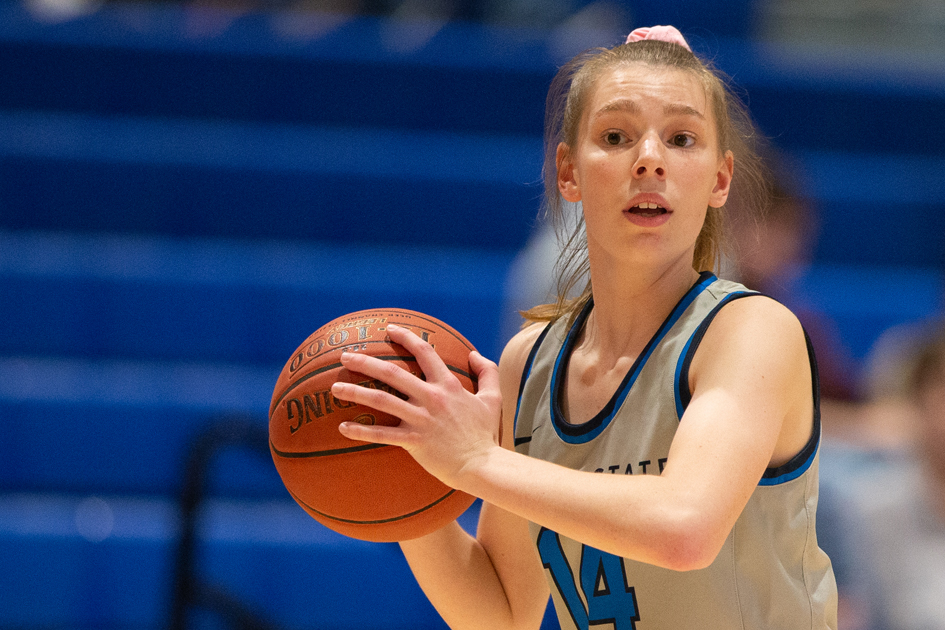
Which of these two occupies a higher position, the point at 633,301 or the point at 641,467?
the point at 633,301

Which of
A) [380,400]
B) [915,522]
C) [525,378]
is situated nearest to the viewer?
[380,400]

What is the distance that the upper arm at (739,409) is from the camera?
4.59 ft

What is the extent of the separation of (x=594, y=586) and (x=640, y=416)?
0.29 meters

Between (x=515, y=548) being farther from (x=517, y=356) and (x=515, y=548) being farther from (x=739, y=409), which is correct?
(x=739, y=409)

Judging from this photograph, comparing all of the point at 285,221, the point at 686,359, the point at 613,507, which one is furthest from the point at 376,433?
the point at 285,221

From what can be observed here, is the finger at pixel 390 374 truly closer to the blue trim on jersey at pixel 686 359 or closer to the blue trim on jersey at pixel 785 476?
the blue trim on jersey at pixel 686 359

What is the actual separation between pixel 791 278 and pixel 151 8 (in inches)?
164

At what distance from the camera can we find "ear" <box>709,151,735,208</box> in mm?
1810

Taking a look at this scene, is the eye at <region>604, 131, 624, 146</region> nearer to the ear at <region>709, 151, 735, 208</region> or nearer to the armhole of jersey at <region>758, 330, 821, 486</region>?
the ear at <region>709, 151, 735, 208</region>

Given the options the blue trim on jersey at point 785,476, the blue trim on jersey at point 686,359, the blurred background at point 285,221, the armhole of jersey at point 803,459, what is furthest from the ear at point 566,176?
the blurred background at point 285,221

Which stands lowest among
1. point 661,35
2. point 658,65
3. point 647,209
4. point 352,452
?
point 352,452

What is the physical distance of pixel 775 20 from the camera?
6594 millimetres

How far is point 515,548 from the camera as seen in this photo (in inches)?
79.4

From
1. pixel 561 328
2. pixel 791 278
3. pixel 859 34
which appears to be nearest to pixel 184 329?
pixel 791 278
